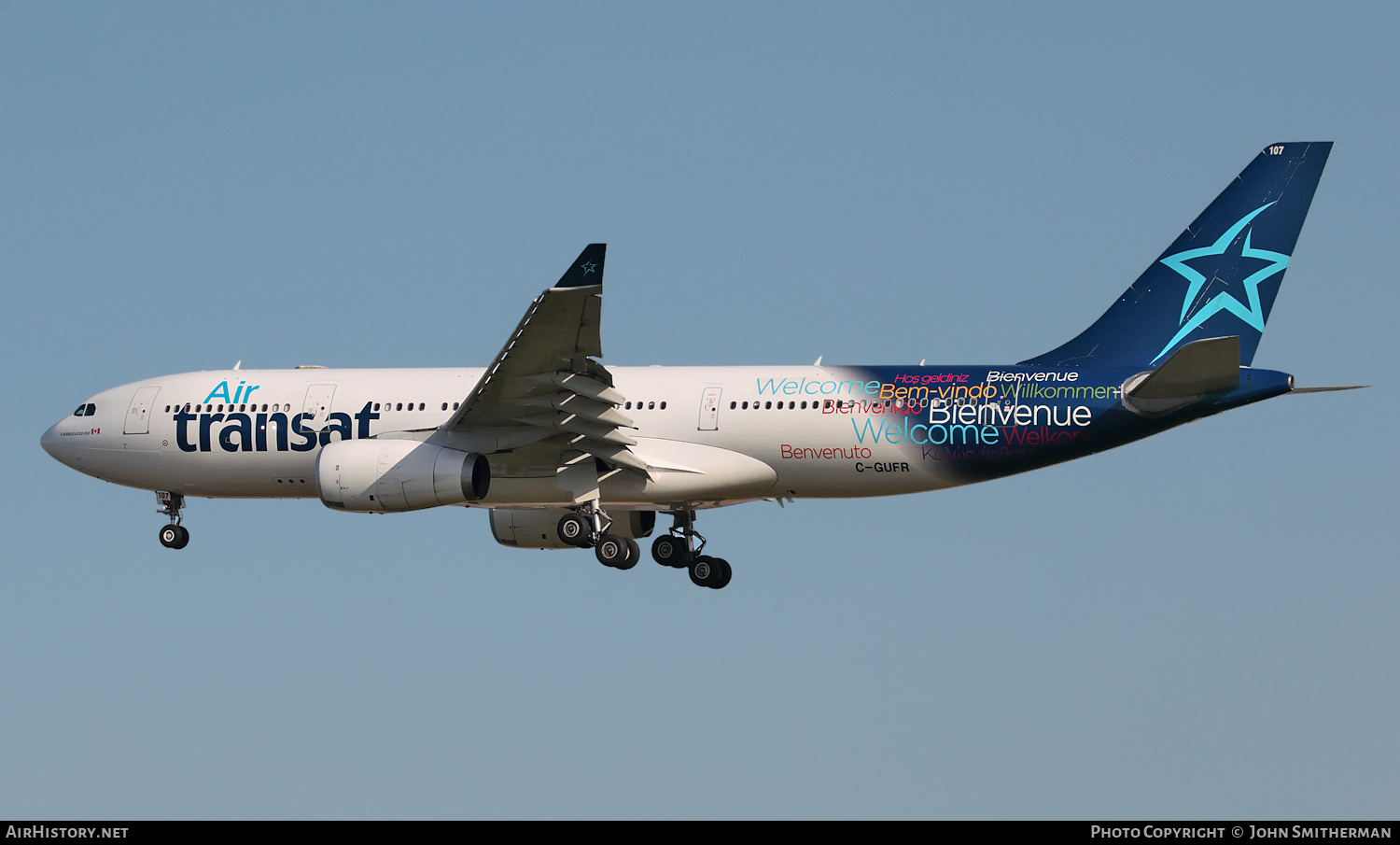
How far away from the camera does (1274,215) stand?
34281 mm

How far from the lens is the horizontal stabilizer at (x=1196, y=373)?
102 ft

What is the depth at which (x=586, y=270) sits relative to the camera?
3083cm

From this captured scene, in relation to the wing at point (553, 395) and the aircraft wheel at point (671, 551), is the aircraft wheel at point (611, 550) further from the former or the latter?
the aircraft wheel at point (671, 551)

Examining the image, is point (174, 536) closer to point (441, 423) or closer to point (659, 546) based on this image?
point (441, 423)

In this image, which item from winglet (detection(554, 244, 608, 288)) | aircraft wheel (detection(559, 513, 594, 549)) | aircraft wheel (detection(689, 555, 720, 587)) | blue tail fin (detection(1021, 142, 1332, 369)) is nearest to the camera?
winglet (detection(554, 244, 608, 288))

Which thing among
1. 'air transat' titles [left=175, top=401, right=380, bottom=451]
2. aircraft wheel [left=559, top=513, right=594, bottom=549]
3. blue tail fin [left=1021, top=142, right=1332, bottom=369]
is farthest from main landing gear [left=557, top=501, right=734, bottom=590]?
blue tail fin [left=1021, top=142, right=1332, bottom=369]

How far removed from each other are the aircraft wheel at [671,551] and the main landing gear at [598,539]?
329cm

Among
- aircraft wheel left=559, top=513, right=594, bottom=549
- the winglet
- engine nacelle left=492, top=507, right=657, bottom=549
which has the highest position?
the winglet

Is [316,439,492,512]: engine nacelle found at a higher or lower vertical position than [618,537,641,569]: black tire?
higher

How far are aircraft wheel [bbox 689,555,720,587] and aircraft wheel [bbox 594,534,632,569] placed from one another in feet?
12.2

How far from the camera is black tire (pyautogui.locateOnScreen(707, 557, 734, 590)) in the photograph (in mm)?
39500

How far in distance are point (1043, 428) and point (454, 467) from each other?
11443 millimetres

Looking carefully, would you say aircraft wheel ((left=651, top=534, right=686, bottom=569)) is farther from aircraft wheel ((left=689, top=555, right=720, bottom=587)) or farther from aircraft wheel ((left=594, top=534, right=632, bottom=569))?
aircraft wheel ((left=594, top=534, right=632, bottom=569))

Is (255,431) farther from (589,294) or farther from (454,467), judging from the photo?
(589,294)
